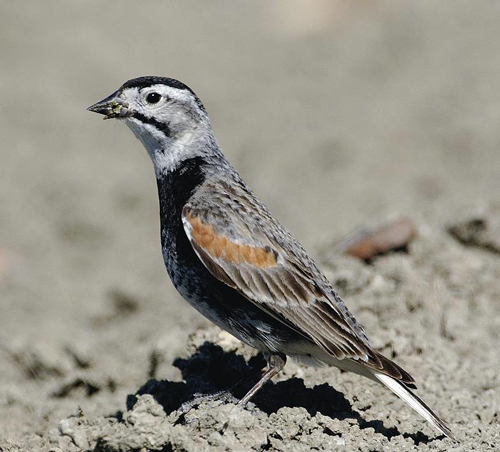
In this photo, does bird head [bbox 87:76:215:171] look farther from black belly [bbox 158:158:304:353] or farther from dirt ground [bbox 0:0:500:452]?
dirt ground [bbox 0:0:500:452]

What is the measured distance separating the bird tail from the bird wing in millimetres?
112

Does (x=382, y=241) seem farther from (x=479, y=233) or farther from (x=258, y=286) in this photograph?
(x=258, y=286)

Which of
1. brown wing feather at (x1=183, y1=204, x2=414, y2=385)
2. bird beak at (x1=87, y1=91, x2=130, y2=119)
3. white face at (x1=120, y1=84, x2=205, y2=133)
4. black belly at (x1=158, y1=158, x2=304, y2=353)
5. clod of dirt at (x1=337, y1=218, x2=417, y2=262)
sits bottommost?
black belly at (x1=158, y1=158, x2=304, y2=353)

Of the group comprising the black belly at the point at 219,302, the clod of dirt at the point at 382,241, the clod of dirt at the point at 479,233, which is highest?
the clod of dirt at the point at 479,233

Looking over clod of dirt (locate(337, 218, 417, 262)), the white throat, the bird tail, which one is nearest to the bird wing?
the bird tail

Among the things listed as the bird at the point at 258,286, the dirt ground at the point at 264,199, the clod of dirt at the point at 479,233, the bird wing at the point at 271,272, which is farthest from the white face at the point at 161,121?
the clod of dirt at the point at 479,233

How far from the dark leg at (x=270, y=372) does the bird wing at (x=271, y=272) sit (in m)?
0.29

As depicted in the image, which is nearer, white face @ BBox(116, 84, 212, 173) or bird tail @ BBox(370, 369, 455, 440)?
bird tail @ BBox(370, 369, 455, 440)

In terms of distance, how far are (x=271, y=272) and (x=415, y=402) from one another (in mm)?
1168

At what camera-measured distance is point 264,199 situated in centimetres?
A: 1333

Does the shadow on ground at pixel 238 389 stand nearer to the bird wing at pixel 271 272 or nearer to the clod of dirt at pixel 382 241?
the bird wing at pixel 271 272

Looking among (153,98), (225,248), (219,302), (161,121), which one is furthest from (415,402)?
(153,98)

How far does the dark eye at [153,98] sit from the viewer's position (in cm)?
709

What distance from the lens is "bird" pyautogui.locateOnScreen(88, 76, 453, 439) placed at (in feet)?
20.2
